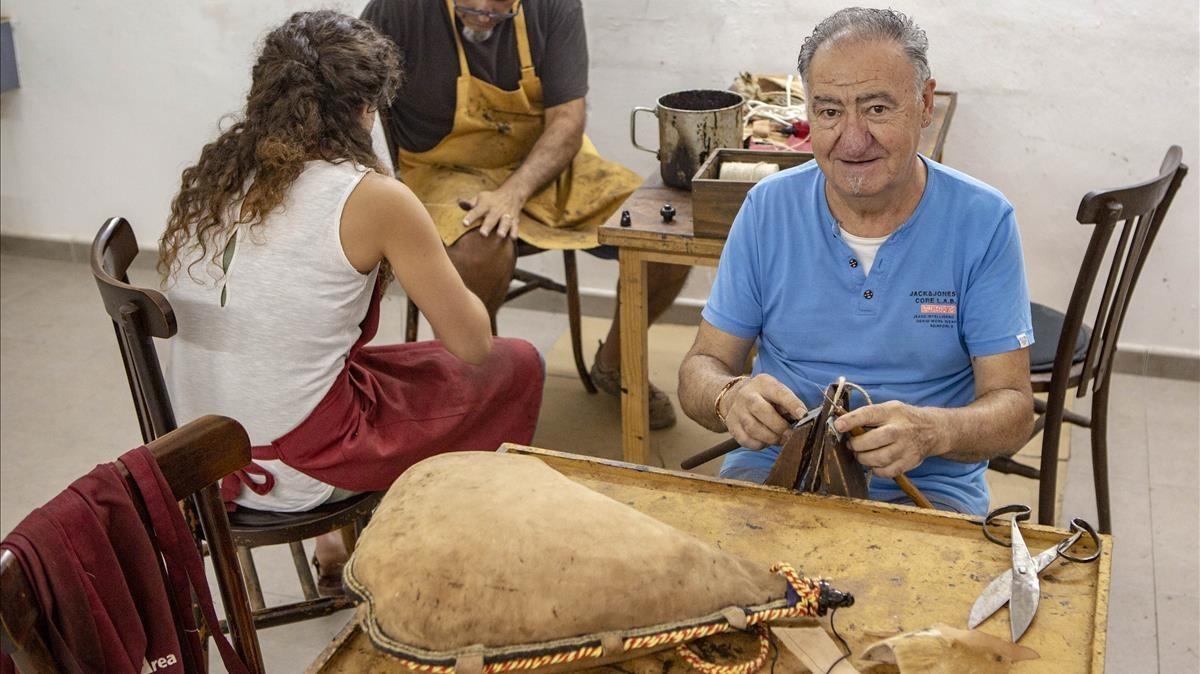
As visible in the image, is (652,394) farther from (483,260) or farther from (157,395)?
(157,395)

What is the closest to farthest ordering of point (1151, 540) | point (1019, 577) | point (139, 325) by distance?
point (1019, 577) → point (139, 325) → point (1151, 540)

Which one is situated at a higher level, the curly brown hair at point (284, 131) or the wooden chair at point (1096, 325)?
the curly brown hair at point (284, 131)

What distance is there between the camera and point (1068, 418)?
270cm

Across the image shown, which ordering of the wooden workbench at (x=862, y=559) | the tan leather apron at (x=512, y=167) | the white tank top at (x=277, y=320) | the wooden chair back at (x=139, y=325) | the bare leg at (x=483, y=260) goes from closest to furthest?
1. the wooden workbench at (x=862, y=559)
2. the wooden chair back at (x=139, y=325)
3. the white tank top at (x=277, y=320)
4. the bare leg at (x=483, y=260)
5. the tan leather apron at (x=512, y=167)

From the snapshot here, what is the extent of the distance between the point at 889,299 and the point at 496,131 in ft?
5.46

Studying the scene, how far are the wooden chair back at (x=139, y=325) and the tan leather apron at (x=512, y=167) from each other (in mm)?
1228

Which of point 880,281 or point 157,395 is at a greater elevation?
point 880,281

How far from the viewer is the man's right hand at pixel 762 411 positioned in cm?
168

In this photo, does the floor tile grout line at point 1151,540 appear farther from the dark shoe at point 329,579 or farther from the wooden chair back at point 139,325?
the wooden chair back at point 139,325

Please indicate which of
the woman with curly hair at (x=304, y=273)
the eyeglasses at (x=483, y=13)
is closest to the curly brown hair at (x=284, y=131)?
the woman with curly hair at (x=304, y=273)

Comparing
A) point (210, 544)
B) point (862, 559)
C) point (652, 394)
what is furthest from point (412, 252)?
point (652, 394)

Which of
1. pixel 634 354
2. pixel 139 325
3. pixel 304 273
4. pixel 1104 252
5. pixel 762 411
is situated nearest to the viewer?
pixel 762 411

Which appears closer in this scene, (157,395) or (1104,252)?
(157,395)

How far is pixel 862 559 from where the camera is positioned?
4.73 ft
